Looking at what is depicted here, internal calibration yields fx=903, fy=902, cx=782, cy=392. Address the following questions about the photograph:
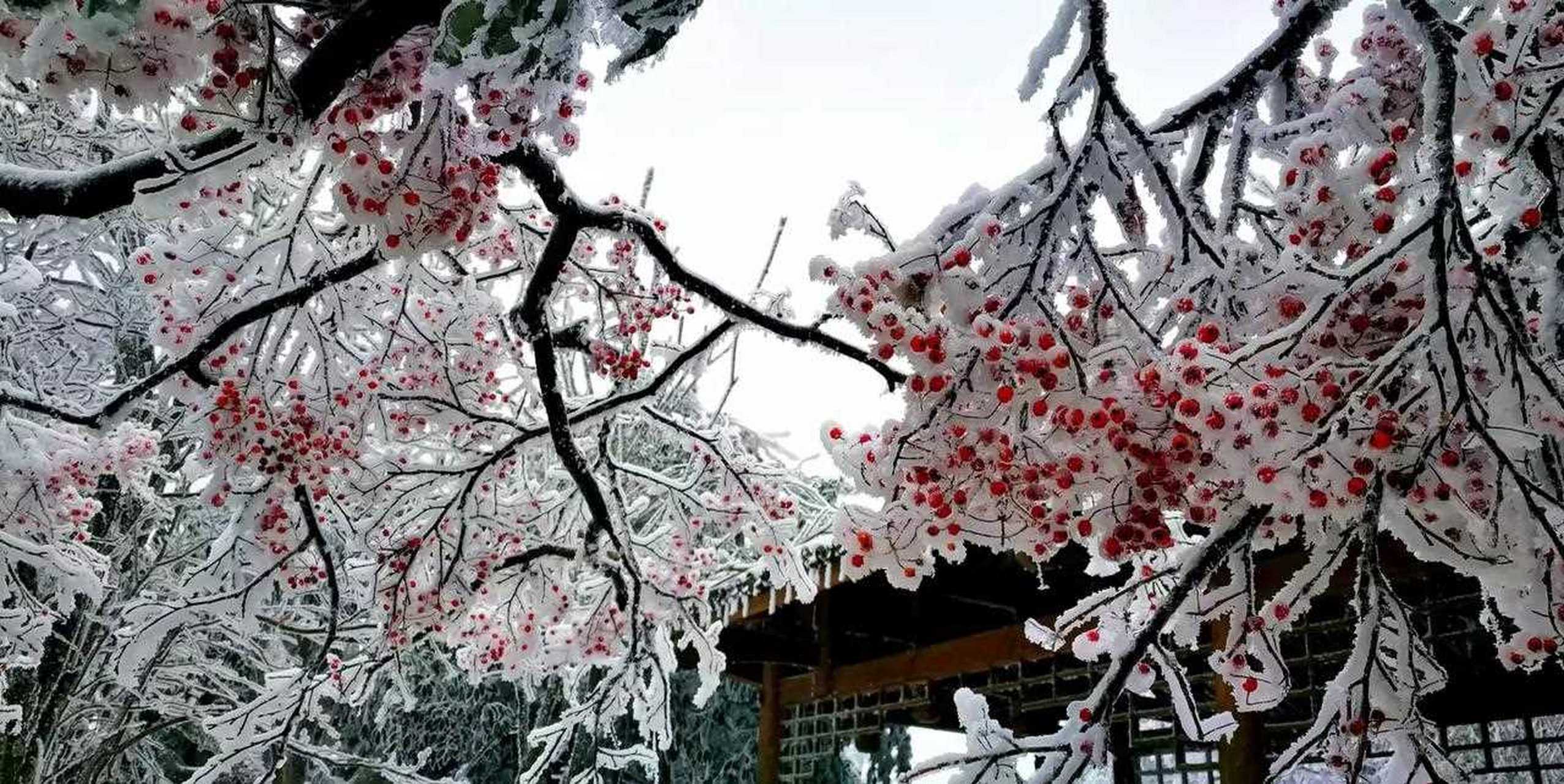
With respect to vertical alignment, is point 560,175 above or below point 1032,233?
above

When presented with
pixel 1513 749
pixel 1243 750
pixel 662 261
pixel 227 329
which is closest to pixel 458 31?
pixel 662 261

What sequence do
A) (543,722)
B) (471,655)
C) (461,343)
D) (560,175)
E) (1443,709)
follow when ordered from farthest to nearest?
(543,722)
(471,655)
(1443,709)
(461,343)
(560,175)

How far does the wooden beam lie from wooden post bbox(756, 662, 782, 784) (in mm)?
151

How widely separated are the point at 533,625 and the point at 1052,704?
2.70 meters

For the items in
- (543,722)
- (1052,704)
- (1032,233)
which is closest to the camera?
(1032,233)

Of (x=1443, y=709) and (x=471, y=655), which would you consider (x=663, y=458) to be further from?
(x=1443, y=709)

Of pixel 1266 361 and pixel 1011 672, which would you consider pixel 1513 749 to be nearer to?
pixel 1011 672

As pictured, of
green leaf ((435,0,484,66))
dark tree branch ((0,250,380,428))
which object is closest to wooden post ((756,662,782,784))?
dark tree branch ((0,250,380,428))

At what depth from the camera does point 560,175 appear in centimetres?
235

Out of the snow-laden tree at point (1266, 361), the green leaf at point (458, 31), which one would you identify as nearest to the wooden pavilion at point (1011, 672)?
the snow-laden tree at point (1266, 361)

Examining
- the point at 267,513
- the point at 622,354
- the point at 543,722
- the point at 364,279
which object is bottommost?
the point at 543,722

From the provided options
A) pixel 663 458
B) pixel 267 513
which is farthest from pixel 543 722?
pixel 267 513

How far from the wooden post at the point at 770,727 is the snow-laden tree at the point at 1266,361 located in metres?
5.68

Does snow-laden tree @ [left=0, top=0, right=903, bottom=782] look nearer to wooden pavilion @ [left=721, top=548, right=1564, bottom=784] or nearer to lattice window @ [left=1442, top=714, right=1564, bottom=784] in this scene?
wooden pavilion @ [left=721, top=548, right=1564, bottom=784]
